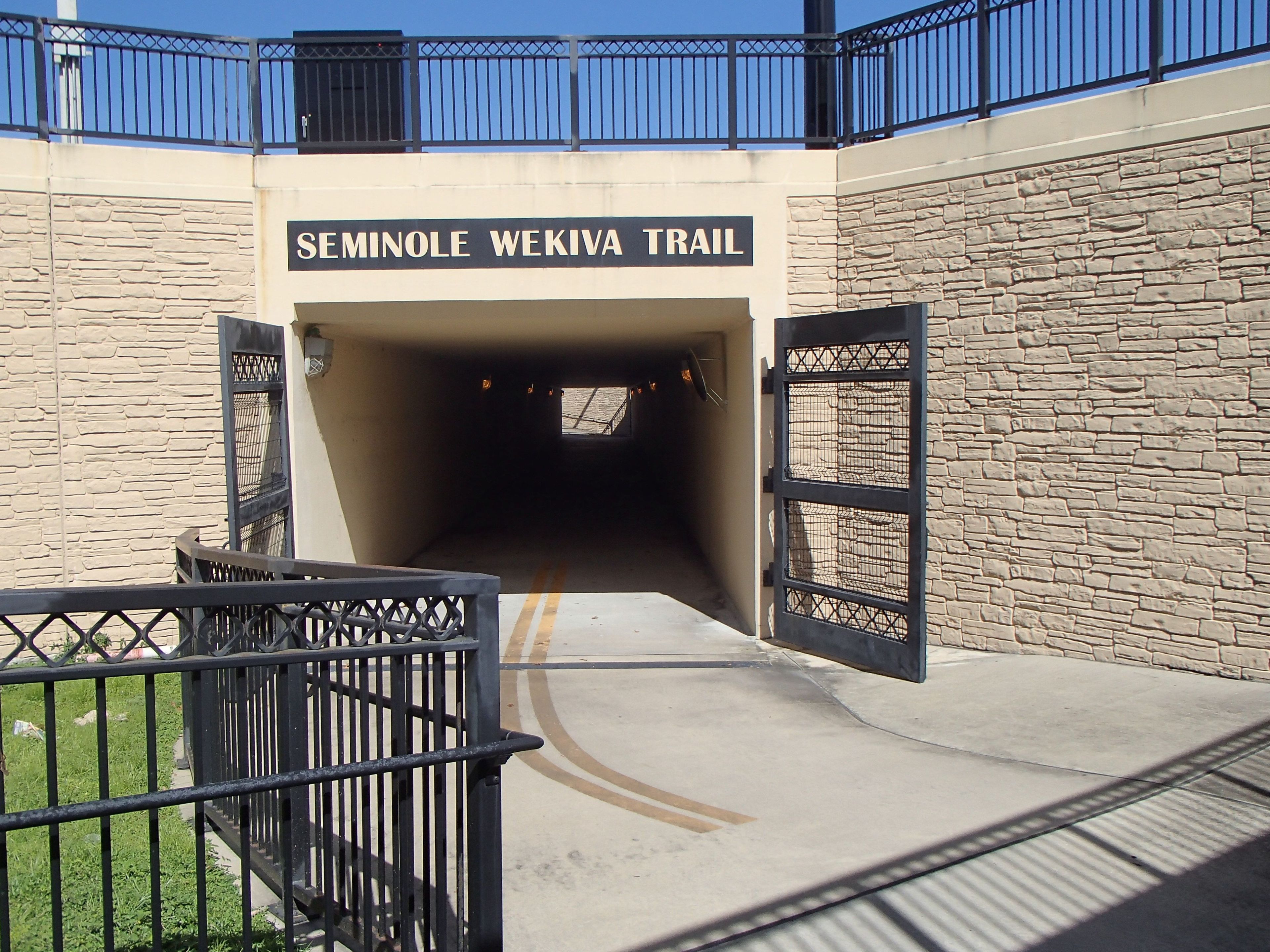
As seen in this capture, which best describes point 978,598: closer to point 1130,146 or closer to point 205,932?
point 1130,146

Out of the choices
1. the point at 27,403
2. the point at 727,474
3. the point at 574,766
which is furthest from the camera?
the point at 727,474

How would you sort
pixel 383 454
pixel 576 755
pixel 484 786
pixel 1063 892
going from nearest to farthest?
pixel 484 786 → pixel 1063 892 → pixel 576 755 → pixel 383 454

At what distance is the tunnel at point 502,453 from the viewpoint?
9.87 metres

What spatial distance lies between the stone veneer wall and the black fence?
3957mm

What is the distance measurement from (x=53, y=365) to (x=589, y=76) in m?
5.41

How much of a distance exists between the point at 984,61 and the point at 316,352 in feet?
21.1

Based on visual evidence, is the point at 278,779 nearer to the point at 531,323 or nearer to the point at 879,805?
the point at 879,805

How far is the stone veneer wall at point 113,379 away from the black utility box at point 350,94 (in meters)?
1.13

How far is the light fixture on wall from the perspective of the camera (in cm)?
961

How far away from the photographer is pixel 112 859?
4344 mm

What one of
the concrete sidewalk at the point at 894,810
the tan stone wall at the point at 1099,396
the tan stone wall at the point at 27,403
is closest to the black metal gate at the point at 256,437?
the tan stone wall at the point at 27,403

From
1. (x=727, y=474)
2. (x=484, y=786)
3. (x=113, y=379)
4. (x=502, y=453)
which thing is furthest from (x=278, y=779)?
(x=502, y=453)

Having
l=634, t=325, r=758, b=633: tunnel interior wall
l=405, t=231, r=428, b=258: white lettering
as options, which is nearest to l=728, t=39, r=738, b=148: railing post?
l=634, t=325, r=758, b=633: tunnel interior wall

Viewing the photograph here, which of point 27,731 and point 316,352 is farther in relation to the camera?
point 316,352
